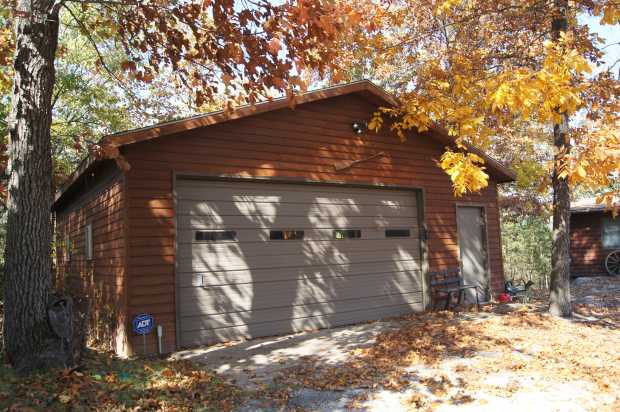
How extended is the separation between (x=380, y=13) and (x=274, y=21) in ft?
19.6

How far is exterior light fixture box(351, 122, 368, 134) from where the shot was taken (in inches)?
368

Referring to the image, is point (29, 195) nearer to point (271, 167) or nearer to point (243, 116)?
point (243, 116)

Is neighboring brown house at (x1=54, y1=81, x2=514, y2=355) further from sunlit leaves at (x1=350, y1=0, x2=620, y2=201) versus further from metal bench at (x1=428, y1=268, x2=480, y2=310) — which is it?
sunlit leaves at (x1=350, y1=0, x2=620, y2=201)

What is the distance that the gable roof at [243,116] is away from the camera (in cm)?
666

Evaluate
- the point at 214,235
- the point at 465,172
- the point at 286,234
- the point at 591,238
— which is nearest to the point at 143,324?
the point at 214,235

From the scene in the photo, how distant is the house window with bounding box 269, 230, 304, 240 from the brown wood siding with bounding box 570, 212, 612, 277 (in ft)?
50.0

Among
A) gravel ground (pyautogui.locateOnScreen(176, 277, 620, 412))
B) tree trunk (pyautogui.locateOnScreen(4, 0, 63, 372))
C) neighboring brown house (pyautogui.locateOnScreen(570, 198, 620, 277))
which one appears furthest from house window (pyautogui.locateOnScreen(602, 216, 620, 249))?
tree trunk (pyautogui.locateOnScreen(4, 0, 63, 372))

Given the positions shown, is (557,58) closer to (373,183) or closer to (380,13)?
(373,183)

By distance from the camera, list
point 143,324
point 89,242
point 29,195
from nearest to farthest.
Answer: point 29,195
point 143,324
point 89,242

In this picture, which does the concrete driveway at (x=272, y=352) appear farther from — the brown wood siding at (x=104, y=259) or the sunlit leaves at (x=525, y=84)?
the sunlit leaves at (x=525, y=84)

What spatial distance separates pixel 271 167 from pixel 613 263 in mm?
15952

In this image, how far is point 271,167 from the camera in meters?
8.18

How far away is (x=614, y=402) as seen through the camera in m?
4.57

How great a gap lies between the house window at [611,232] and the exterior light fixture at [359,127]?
1381 cm
